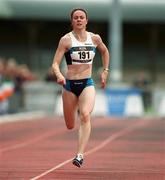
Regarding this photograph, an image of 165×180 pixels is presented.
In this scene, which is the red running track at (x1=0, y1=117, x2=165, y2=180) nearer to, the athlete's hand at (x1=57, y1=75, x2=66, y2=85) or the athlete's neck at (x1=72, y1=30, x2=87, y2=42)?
the athlete's hand at (x1=57, y1=75, x2=66, y2=85)

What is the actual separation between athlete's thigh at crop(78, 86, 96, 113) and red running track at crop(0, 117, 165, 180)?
2.93 ft

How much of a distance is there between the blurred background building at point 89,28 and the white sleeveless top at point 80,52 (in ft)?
120

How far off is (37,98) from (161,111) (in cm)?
702

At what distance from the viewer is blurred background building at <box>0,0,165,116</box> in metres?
50.1

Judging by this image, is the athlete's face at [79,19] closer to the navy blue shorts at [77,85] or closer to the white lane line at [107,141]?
the navy blue shorts at [77,85]

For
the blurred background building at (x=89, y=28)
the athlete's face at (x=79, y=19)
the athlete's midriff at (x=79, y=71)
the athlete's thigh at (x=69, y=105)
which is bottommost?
the athlete's thigh at (x=69, y=105)

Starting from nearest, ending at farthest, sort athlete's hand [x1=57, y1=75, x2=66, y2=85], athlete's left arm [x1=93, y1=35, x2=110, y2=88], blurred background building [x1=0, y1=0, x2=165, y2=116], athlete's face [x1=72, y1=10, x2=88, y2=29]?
athlete's hand [x1=57, y1=75, x2=66, y2=85], athlete's face [x1=72, y1=10, x2=88, y2=29], athlete's left arm [x1=93, y1=35, x2=110, y2=88], blurred background building [x1=0, y1=0, x2=165, y2=116]

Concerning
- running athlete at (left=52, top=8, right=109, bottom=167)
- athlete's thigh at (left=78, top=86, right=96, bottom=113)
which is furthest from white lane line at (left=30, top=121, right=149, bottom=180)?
athlete's thigh at (left=78, top=86, right=96, bottom=113)

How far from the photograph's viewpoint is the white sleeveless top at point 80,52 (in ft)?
39.7

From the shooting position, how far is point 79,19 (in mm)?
12000

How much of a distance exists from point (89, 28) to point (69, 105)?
40.9 m

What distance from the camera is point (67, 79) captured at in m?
12.3

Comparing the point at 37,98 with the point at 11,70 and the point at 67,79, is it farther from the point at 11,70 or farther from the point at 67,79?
the point at 67,79

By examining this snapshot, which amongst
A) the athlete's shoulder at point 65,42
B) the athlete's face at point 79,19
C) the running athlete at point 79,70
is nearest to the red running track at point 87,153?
the running athlete at point 79,70
